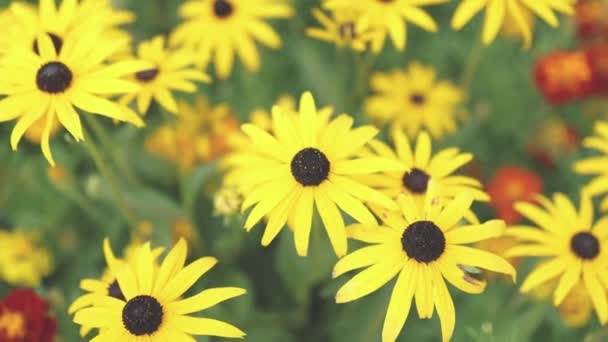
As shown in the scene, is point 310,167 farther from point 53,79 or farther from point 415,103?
point 415,103

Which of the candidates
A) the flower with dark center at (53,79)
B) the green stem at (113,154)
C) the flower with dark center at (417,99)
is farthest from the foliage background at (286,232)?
the flower with dark center at (53,79)

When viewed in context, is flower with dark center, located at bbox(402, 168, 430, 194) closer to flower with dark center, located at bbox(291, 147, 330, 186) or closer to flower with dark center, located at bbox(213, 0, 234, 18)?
flower with dark center, located at bbox(291, 147, 330, 186)

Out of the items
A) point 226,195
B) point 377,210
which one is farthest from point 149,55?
point 377,210

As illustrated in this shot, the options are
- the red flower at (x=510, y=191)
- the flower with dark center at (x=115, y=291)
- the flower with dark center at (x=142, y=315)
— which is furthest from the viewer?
the red flower at (x=510, y=191)

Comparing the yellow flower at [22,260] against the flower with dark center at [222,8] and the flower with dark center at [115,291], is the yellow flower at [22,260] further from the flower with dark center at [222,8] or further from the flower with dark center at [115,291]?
the flower with dark center at [222,8]

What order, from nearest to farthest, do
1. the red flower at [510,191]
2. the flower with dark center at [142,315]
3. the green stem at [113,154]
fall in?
the flower with dark center at [142,315] → the green stem at [113,154] → the red flower at [510,191]

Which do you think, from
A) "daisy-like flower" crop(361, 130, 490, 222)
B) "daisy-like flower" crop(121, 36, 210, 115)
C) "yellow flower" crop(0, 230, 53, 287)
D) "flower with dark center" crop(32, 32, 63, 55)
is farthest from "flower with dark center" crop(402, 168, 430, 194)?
"yellow flower" crop(0, 230, 53, 287)

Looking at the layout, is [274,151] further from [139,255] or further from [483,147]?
[483,147]

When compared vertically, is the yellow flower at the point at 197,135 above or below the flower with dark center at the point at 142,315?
above
